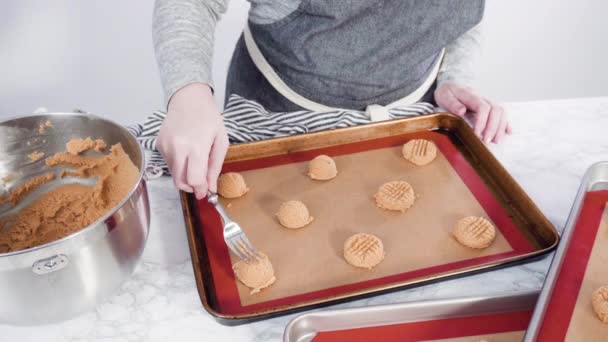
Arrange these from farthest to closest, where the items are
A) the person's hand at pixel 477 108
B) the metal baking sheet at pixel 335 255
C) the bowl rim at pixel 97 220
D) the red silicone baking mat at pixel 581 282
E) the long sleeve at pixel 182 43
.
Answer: the person's hand at pixel 477 108
the long sleeve at pixel 182 43
the metal baking sheet at pixel 335 255
the red silicone baking mat at pixel 581 282
the bowl rim at pixel 97 220

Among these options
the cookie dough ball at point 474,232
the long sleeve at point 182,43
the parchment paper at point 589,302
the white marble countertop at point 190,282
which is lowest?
the white marble countertop at point 190,282

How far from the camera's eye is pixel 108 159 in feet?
2.89

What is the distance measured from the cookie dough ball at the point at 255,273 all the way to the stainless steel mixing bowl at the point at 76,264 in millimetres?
156

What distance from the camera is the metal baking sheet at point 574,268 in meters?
0.69

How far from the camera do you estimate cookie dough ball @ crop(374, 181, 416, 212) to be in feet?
3.20

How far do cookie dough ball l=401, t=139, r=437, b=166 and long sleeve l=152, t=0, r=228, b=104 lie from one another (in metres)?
0.41

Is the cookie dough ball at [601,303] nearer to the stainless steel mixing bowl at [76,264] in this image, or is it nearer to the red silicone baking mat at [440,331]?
the red silicone baking mat at [440,331]

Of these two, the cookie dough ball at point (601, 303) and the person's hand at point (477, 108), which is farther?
the person's hand at point (477, 108)

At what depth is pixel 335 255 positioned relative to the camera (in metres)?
0.91

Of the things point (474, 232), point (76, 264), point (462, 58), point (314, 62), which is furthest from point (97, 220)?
point (462, 58)

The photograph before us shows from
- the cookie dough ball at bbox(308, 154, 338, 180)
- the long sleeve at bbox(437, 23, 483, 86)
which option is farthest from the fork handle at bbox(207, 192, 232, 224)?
the long sleeve at bbox(437, 23, 483, 86)

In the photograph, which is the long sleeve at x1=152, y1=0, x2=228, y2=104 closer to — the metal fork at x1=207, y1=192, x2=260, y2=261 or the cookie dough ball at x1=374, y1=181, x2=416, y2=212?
the metal fork at x1=207, y1=192, x2=260, y2=261

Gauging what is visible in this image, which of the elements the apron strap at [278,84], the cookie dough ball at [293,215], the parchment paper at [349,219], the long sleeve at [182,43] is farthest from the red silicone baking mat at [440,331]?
the apron strap at [278,84]

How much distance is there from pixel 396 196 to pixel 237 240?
295mm
